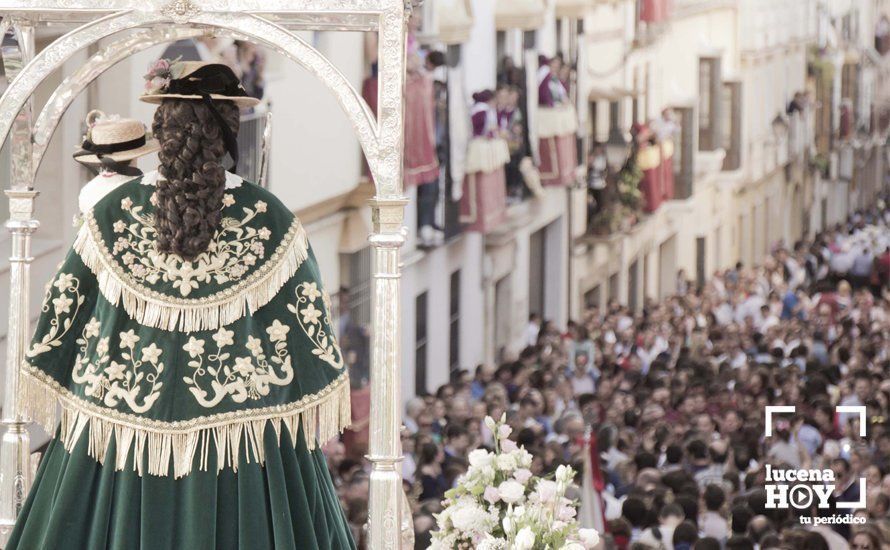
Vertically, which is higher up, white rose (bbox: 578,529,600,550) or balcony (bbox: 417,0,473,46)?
balcony (bbox: 417,0,473,46)

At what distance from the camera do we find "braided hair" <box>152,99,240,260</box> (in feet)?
17.8

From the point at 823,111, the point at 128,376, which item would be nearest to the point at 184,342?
the point at 128,376

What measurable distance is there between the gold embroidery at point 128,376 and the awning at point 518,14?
17.5 m

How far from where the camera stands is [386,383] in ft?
19.4

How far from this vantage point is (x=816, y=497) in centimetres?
1084

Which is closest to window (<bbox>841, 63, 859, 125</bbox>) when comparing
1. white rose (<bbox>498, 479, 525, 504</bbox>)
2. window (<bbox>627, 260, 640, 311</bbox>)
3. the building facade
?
the building facade

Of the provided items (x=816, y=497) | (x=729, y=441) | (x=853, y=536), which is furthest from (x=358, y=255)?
(x=853, y=536)

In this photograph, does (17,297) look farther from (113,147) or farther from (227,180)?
(227,180)

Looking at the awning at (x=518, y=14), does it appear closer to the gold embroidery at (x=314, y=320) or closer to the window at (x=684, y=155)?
the window at (x=684, y=155)

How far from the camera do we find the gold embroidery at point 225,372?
5.51 m

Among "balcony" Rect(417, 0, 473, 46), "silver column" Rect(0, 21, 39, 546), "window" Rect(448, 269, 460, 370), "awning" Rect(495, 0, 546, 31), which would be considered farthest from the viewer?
"awning" Rect(495, 0, 546, 31)

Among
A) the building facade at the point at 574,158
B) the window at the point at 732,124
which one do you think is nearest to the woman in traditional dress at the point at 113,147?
the building facade at the point at 574,158

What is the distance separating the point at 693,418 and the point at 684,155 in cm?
2159

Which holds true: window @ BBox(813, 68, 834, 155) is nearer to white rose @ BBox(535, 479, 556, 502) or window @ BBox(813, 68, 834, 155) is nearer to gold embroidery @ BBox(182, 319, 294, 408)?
white rose @ BBox(535, 479, 556, 502)
